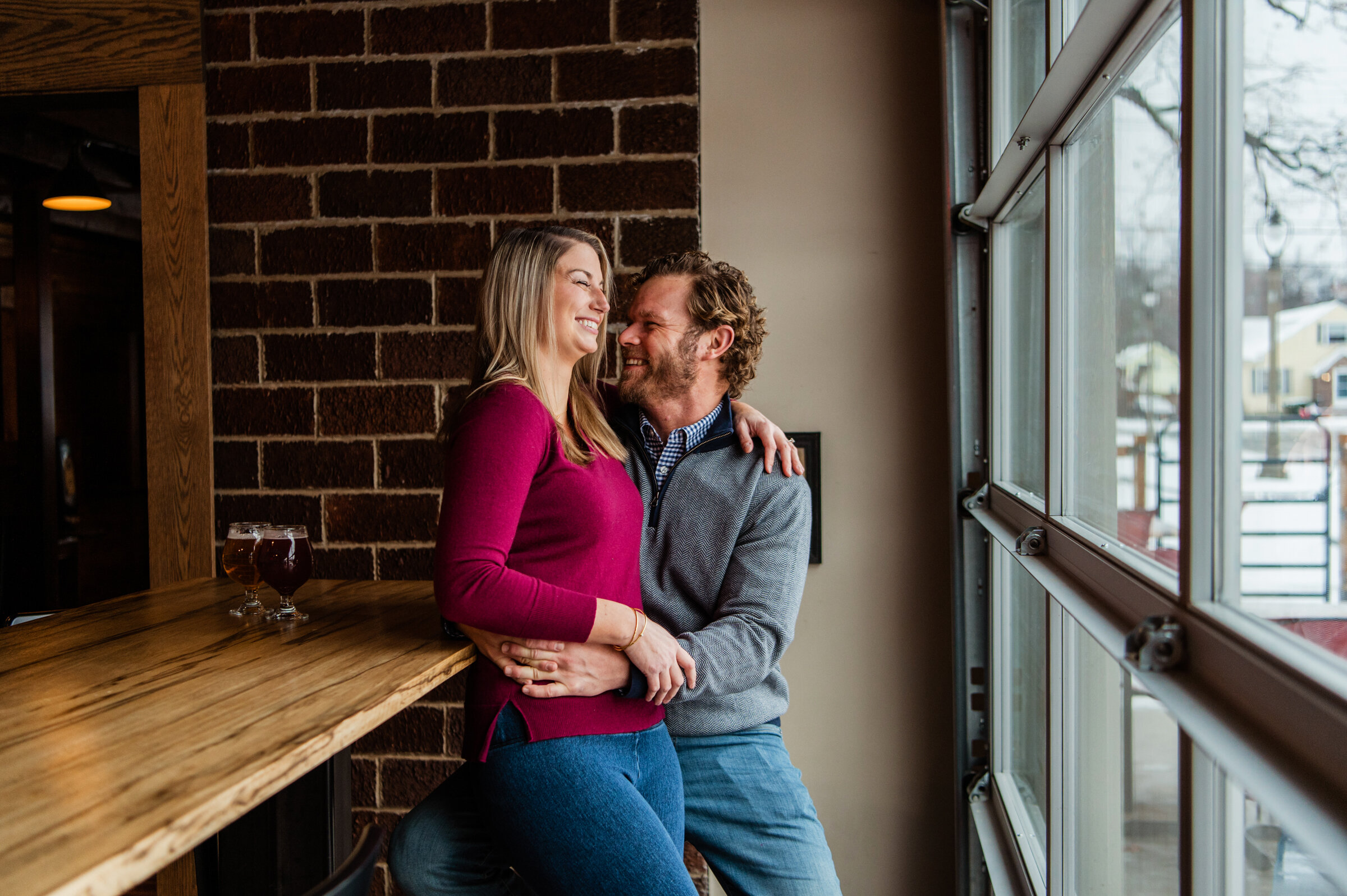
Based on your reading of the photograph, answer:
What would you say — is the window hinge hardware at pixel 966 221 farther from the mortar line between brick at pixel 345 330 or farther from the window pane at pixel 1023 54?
the mortar line between brick at pixel 345 330

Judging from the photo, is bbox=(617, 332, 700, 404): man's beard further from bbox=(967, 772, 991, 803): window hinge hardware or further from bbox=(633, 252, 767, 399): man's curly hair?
bbox=(967, 772, 991, 803): window hinge hardware

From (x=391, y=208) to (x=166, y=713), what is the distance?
1.67m

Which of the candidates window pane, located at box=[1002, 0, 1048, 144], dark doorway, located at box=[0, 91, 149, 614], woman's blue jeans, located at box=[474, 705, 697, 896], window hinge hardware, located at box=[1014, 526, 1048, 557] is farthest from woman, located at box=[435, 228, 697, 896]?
dark doorway, located at box=[0, 91, 149, 614]

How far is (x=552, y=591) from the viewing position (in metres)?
1.33

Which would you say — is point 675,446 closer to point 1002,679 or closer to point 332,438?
point 1002,679

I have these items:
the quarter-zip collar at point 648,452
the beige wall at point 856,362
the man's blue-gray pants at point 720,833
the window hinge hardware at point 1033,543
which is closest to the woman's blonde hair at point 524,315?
the quarter-zip collar at point 648,452

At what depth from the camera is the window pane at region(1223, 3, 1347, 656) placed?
2.04 feet

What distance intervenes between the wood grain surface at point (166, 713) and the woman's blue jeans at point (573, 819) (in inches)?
7.0

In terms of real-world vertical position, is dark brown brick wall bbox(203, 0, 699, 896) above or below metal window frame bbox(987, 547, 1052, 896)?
above

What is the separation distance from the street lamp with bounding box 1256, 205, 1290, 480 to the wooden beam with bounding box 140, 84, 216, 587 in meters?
2.45

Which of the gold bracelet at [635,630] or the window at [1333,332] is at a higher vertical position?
the window at [1333,332]

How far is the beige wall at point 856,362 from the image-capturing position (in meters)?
2.32

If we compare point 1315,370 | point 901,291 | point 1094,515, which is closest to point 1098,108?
point 1094,515

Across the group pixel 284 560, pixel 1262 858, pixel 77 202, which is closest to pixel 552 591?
pixel 284 560
